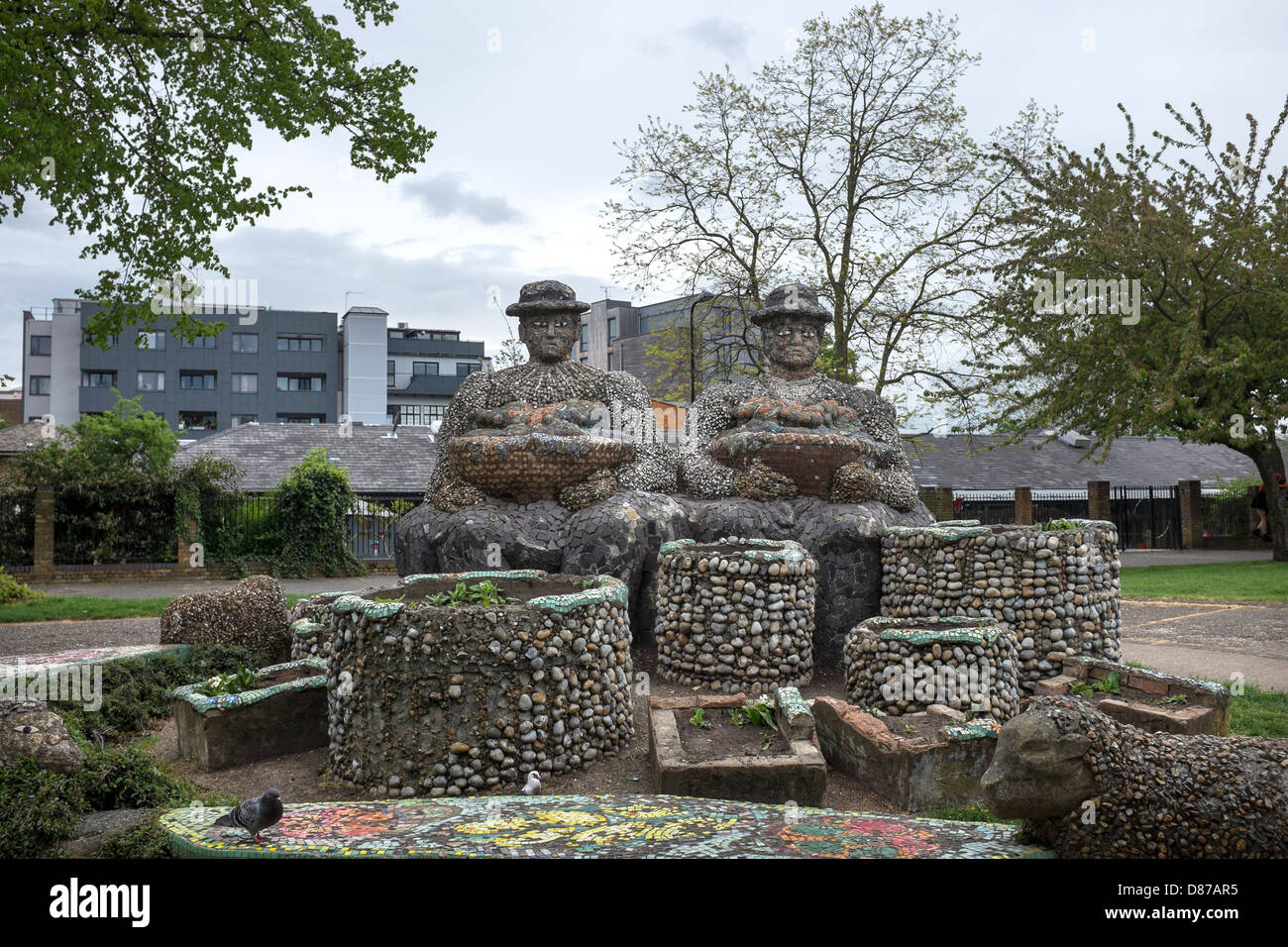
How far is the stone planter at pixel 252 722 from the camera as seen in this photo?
5.03 m

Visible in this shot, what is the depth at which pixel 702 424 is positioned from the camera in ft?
26.5

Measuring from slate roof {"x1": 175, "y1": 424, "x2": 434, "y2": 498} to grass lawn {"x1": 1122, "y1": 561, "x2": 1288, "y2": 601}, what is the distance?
593 inches

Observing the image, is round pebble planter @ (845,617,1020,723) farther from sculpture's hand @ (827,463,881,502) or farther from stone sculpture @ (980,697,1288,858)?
stone sculpture @ (980,697,1288,858)

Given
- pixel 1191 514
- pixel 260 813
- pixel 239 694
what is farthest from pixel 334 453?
pixel 260 813

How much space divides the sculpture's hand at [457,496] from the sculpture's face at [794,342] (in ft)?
9.03

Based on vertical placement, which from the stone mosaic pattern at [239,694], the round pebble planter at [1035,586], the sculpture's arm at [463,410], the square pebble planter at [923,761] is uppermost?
the sculpture's arm at [463,410]

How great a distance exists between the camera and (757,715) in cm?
488

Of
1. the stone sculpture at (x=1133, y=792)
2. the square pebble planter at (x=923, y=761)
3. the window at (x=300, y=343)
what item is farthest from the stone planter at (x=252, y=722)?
the window at (x=300, y=343)

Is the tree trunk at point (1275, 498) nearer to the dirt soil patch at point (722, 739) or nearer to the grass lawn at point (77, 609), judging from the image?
the grass lawn at point (77, 609)

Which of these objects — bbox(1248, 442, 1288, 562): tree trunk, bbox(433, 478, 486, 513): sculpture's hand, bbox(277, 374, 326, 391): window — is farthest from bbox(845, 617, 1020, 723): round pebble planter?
bbox(277, 374, 326, 391): window

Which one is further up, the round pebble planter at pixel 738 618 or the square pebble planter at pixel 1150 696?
the round pebble planter at pixel 738 618

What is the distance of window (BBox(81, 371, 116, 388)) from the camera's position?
41.0 meters

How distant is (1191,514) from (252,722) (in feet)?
82.1
